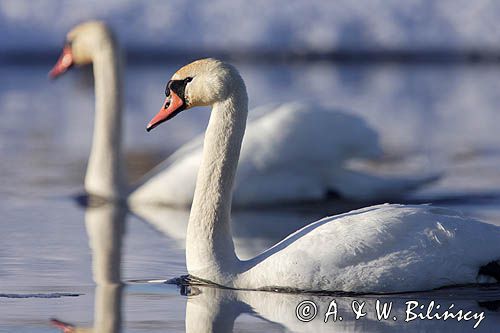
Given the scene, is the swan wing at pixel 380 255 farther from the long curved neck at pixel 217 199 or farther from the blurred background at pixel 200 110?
the blurred background at pixel 200 110

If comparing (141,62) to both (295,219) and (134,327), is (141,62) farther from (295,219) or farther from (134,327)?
(134,327)

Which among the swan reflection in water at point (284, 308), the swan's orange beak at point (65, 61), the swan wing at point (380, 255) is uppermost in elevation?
the swan's orange beak at point (65, 61)

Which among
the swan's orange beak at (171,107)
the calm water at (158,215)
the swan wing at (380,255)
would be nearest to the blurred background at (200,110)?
the calm water at (158,215)

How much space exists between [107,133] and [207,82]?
4.07 m

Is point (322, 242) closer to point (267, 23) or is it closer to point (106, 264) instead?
point (106, 264)

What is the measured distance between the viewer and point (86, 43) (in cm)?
1140

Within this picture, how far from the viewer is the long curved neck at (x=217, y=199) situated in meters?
6.75

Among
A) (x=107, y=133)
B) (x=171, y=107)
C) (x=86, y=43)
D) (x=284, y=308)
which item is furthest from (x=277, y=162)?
(x=284, y=308)

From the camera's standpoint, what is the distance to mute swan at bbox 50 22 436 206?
1033 cm

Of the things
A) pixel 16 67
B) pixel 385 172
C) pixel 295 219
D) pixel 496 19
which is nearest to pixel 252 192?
pixel 295 219

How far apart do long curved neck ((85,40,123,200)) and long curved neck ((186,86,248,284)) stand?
3869 mm

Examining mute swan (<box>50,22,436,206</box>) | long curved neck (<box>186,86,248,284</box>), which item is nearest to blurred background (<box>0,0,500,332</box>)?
long curved neck (<box>186,86,248,284</box>)

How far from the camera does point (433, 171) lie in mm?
11156

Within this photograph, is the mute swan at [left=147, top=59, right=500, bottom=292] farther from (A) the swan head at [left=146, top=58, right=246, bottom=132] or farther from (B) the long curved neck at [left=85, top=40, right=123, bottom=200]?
(B) the long curved neck at [left=85, top=40, right=123, bottom=200]
